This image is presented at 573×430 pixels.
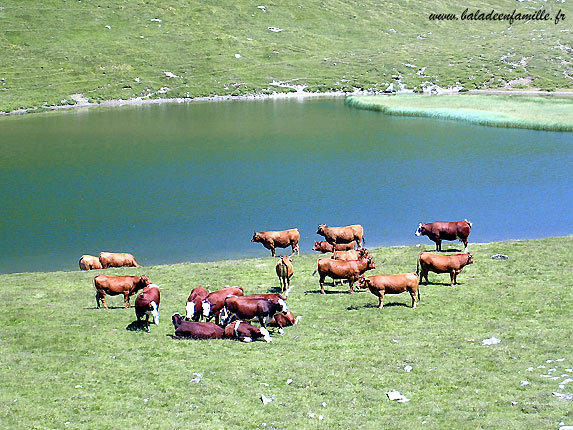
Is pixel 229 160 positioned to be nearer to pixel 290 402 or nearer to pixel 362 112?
pixel 362 112

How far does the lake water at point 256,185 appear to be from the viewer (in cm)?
3431

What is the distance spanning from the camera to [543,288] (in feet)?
68.3

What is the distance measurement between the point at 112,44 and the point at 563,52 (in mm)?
82236

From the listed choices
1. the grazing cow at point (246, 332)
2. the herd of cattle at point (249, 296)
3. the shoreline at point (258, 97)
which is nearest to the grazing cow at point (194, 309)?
the herd of cattle at point (249, 296)

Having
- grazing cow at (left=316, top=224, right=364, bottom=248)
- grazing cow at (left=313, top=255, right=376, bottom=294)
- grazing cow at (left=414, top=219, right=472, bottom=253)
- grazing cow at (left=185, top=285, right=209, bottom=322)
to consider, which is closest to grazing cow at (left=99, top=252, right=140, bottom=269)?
grazing cow at (left=316, top=224, right=364, bottom=248)

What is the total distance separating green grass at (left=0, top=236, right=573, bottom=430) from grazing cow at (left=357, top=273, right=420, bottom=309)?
1.64ft

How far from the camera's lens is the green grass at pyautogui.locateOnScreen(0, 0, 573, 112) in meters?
108

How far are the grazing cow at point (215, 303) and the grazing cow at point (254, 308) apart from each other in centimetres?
62

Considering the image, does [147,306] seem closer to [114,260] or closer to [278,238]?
[114,260]

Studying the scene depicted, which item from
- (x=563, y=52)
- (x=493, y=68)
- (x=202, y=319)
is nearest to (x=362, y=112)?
(x=493, y=68)

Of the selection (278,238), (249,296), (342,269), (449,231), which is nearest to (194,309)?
(249,296)

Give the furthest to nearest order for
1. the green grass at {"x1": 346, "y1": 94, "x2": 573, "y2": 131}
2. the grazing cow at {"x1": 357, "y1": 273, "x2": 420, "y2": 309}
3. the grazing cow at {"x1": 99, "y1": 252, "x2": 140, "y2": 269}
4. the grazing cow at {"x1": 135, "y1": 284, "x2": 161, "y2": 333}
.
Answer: the green grass at {"x1": 346, "y1": 94, "x2": 573, "y2": 131} → the grazing cow at {"x1": 99, "y1": 252, "x2": 140, "y2": 269} → the grazing cow at {"x1": 357, "y1": 273, "x2": 420, "y2": 309} → the grazing cow at {"x1": 135, "y1": 284, "x2": 161, "y2": 333}

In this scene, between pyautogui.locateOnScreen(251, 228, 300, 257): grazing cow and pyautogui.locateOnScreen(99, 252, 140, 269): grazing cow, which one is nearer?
pyautogui.locateOnScreen(99, 252, 140, 269): grazing cow

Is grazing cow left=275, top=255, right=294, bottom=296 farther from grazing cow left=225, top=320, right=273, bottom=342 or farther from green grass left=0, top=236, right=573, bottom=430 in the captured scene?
grazing cow left=225, top=320, right=273, bottom=342
